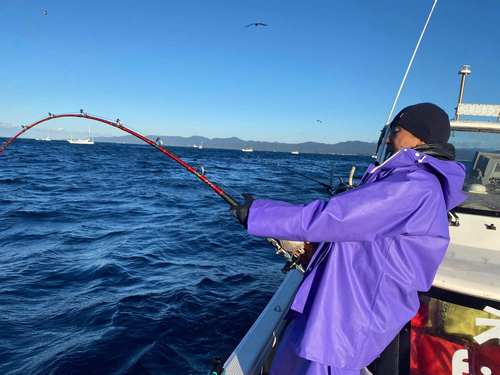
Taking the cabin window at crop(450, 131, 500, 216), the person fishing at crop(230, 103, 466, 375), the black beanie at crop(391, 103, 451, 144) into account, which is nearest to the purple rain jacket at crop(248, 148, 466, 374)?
the person fishing at crop(230, 103, 466, 375)

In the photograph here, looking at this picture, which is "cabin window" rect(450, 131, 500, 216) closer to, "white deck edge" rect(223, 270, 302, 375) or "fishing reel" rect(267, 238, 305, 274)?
"fishing reel" rect(267, 238, 305, 274)

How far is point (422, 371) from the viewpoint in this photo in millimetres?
2039

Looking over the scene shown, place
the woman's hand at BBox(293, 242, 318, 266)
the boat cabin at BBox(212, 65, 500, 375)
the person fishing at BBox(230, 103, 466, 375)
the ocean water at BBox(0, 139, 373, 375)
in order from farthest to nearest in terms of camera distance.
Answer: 1. the ocean water at BBox(0, 139, 373, 375)
2. the woman's hand at BBox(293, 242, 318, 266)
3. the boat cabin at BBox(212, 65, 500, 375)
4. the person fishing at BBox(230, 103, 466, 375)

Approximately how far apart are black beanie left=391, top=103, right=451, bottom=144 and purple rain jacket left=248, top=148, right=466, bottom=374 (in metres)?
0.20

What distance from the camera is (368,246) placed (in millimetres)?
1521

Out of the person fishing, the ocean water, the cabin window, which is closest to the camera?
the person fishing

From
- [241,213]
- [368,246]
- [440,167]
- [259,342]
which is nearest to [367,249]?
[368,246]

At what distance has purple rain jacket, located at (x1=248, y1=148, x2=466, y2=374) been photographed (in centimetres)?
143

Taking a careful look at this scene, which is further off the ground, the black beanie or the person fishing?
the black beanie

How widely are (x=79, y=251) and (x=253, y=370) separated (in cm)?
601

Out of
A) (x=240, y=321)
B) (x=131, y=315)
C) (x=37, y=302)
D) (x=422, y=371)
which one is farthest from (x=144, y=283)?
(x=422, y=371)

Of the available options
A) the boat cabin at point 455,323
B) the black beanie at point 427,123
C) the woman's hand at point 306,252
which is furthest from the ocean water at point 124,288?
the black beanie at point 427,123

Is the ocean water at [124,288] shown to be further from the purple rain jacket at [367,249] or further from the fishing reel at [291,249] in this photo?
the purple rain jacket at [367,249]

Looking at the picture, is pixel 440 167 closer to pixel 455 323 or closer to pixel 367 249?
pixel 367 249
